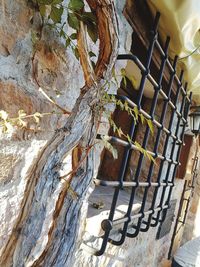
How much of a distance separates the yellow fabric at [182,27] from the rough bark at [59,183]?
0.48m

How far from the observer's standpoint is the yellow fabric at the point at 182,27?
1130mm

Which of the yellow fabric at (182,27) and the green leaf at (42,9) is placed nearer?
the green leaf at (42,9)

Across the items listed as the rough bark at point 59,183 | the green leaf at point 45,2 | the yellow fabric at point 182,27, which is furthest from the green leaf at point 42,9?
the yellow fabric at point 182,27

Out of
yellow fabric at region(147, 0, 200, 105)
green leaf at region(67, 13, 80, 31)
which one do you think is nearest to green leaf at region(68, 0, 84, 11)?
green leaf at region(67, 13, 80, 31)

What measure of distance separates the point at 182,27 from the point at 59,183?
2.90 feet

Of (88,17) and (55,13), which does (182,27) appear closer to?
(88,17)

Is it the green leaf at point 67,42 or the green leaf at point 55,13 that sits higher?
the green leaf at point 55,13

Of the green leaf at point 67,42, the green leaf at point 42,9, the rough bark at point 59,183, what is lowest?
the rough bark at point 59,183

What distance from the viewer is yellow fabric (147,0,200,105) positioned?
1.13 m

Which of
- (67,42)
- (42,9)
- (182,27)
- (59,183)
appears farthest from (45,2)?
(182,27)

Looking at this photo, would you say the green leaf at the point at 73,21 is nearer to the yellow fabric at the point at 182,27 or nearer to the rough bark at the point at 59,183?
the rough bark at the point at 59,183

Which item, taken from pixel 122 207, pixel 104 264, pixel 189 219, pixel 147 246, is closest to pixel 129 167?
pixel 147 246

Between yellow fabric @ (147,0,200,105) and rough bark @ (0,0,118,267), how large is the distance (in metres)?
0.48

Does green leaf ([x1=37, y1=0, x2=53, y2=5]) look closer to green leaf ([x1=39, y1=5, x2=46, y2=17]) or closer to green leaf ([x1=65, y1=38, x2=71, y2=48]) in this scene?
green leaf ([x1=39, y1=5, x2=46, y2=17])
